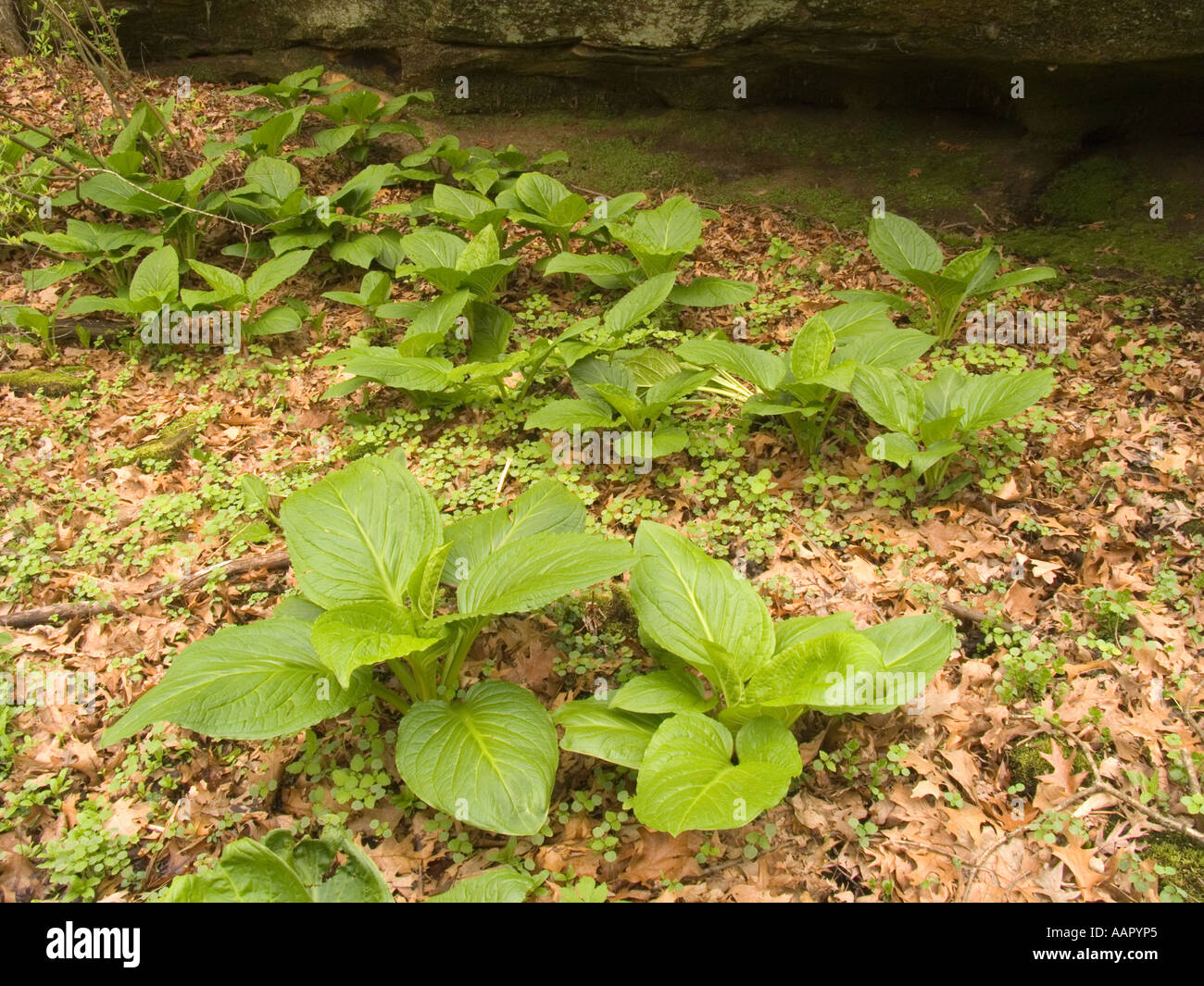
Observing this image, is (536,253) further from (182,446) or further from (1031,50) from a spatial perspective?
(1031,50)

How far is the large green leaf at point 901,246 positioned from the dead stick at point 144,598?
3.71 m

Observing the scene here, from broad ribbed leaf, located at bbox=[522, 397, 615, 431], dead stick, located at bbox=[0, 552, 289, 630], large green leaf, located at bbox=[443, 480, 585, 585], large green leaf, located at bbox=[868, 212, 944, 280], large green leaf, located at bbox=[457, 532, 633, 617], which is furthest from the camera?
large green leaf, located at bbox=[868, 212, 944, 280]

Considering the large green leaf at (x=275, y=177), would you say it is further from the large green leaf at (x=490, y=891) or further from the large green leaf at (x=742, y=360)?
the large green leaf at (x=490, y=891)

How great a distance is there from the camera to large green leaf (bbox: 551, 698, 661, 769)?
2.61m

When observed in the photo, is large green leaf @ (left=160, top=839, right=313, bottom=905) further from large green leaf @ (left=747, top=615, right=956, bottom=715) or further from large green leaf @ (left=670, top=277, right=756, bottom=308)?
large green leaf @ (left=670, top=277, right=756, bottom=308)

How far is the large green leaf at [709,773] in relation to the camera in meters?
2.33

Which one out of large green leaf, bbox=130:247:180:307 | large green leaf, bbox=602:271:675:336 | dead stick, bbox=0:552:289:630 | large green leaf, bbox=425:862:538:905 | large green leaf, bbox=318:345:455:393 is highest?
large green leaf, bbox=130:247:180:307

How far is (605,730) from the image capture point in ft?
8.85

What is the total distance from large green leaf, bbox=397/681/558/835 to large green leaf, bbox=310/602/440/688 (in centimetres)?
27

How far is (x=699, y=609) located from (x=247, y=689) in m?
1.51

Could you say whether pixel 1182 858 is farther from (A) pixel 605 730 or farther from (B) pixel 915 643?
(A) pixel 605 730

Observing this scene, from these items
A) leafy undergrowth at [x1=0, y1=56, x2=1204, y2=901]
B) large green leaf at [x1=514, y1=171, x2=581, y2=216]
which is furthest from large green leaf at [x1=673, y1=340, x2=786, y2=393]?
large green leaf at [x1=514, y1=171, x2=581, y2=216]

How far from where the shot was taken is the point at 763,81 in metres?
6.71
